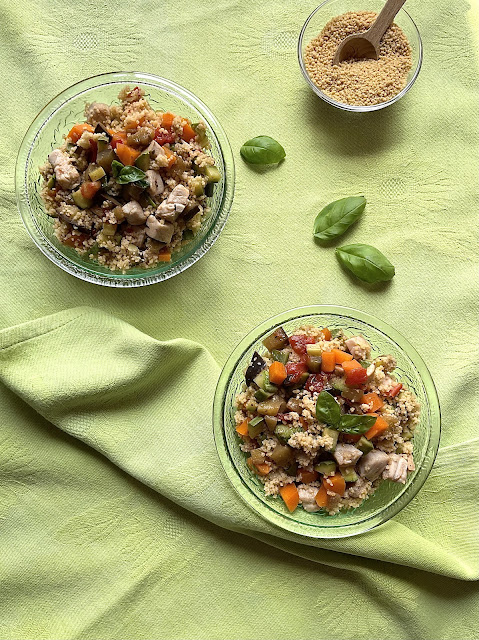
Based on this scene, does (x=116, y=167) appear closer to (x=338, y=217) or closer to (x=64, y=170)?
(x=64, y=170)

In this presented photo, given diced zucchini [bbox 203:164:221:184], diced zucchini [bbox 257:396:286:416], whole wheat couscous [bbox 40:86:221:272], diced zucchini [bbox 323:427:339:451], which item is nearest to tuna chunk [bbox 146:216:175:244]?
whole wheat couscous [bbox 40:86:221:272]

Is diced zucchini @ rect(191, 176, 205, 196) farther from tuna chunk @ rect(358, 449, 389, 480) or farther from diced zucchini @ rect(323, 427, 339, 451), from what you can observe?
tuna chunk @ rect(358, 449, 389, 480)

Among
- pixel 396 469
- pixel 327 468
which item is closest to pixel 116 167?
pixel 327 468

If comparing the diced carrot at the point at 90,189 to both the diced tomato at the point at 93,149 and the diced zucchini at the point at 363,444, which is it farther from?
the diced zucchini at the point at 363,444

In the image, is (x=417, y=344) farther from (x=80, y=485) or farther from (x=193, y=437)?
(x=80, y=485)

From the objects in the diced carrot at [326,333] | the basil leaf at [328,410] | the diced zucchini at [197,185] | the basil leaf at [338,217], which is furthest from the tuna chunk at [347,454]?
the diced zucchini at [197,185]
